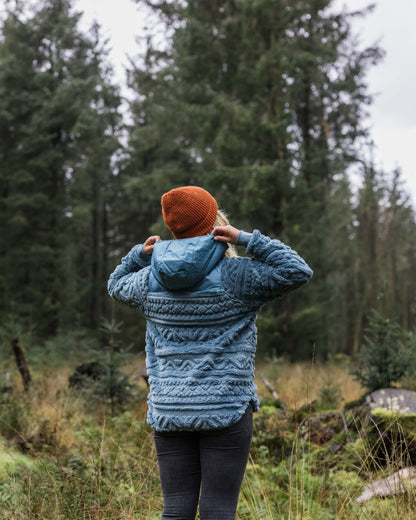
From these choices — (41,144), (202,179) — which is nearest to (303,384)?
(202,179)

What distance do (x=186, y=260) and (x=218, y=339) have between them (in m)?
0.37

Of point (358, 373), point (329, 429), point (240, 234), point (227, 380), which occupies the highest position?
point (240, 234)

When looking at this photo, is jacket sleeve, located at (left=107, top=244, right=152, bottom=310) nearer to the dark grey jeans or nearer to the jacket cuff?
the jacket cuff

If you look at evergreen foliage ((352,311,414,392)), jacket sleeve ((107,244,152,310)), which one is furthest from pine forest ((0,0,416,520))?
jacket sleeve ((107,244,152,310))

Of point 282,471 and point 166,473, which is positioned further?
point 282,471

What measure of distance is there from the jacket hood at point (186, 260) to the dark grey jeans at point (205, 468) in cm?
64

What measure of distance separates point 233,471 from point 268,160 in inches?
490

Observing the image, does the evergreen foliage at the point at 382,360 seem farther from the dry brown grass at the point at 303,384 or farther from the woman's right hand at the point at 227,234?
the woman's right hand at the point at 227,234

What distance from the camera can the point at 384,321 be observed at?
7.08m

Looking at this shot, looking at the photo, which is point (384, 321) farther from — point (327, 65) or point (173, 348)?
point (327, 65)

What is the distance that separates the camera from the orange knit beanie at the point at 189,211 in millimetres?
2465

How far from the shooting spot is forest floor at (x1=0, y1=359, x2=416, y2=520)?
3.37m

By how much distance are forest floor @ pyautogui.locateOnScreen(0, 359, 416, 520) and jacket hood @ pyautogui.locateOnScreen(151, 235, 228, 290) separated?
141 cm

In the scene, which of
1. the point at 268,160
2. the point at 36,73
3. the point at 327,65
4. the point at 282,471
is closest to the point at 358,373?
the point at 282,471
